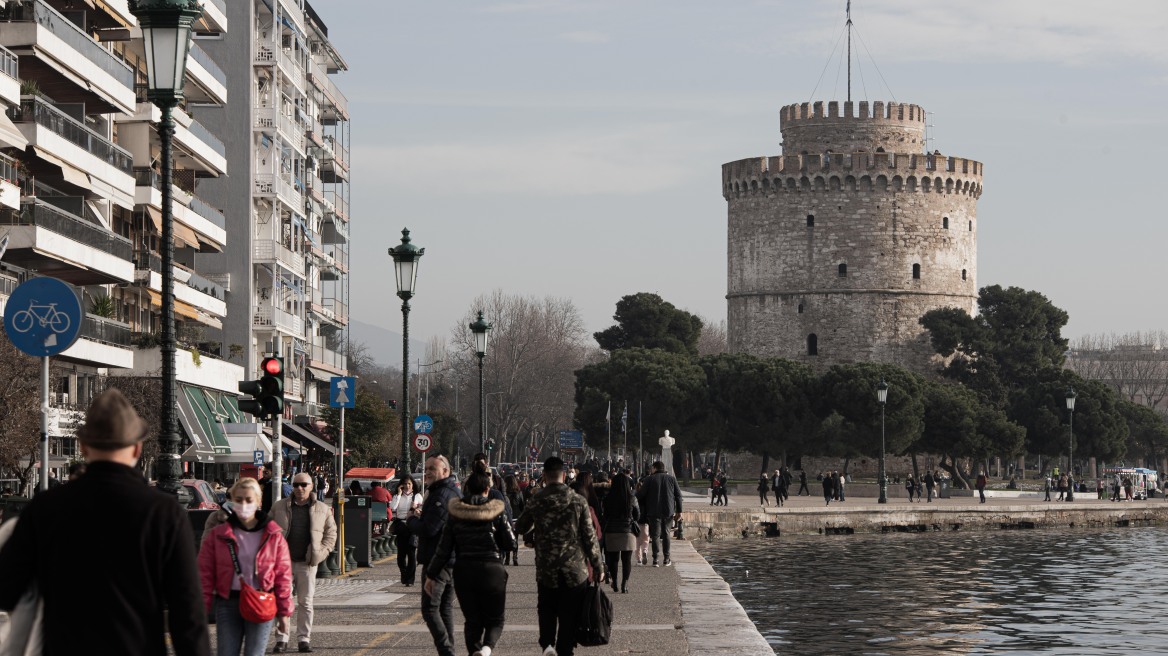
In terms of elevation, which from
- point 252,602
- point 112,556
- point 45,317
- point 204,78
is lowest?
point 252,602

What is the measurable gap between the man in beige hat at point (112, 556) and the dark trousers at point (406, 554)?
12.8m

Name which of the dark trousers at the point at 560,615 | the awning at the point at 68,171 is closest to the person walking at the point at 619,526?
the dark trousers at the point at 560,615

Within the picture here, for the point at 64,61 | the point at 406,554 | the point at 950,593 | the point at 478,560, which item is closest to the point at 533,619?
the point at 406,554

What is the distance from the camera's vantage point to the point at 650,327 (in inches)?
3627

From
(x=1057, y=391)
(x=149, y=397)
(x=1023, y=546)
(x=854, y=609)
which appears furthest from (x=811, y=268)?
(x=854, y=609)

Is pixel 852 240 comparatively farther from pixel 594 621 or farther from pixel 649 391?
pixel 594 621

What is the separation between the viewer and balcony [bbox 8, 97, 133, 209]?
29734mm

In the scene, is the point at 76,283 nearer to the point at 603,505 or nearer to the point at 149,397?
the point at 149,397

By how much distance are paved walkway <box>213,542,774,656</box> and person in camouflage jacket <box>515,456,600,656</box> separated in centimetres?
154

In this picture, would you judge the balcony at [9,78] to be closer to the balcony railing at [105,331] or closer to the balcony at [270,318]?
the balcony railing at [105,331]

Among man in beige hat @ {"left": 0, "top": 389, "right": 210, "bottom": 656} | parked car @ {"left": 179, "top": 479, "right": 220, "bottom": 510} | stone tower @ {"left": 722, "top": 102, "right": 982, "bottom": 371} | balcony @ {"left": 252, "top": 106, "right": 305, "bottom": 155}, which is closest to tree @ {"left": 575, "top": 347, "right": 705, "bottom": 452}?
stone tower @ {"left": 722, "top": 102, "right": 982, "bottom": 371}

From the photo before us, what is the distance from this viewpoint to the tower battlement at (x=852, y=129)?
8662 centimetres

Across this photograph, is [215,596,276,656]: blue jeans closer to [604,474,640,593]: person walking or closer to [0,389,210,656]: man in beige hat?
[0,389,210,656]: man in beige hat

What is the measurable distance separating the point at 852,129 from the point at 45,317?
3119 inches
